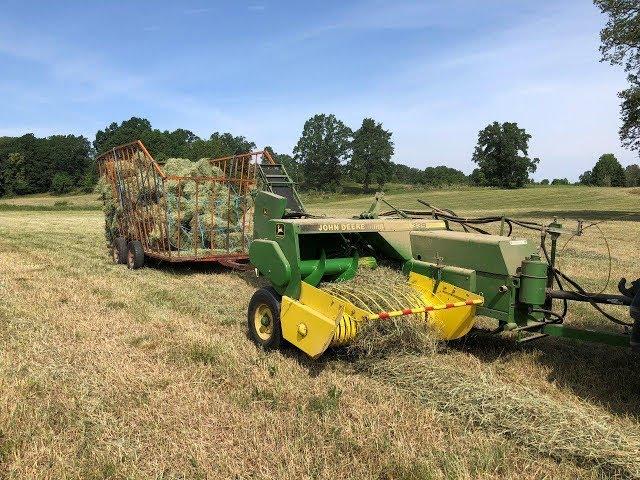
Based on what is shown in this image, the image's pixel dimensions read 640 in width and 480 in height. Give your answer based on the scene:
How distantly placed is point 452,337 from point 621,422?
5.26 feet

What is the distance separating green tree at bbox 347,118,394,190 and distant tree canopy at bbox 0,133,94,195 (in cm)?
4475

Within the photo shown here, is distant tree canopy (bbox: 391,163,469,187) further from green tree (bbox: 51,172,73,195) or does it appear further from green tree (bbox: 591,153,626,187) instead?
green tree (bbox: 51,172,73,195)

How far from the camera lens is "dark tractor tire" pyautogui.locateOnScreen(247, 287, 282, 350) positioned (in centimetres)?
503

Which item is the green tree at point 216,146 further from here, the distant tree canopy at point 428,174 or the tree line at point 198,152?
the distant tree canopy at point 428,174

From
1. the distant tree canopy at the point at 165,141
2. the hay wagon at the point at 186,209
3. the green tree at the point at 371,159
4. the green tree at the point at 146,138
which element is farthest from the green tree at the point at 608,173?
the hay wagon at the point at 186,209

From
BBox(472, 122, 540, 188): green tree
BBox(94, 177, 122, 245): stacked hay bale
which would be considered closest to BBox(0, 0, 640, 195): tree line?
BBox(472, 122, 540, 188): green tree

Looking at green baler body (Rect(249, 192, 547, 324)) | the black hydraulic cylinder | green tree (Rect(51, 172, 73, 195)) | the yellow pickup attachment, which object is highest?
green tree (Rect(51, 172, 73, 195))

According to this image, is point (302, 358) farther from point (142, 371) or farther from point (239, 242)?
point (239, 242)

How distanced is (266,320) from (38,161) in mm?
Answer: 94876

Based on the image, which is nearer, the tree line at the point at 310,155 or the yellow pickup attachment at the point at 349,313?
the yellow pickup attachment at the point at 349,313

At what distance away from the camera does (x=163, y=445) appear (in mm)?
3252

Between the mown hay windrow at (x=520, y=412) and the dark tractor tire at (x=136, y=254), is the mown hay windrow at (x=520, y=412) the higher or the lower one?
the lower one

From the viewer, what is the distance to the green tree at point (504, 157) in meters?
81.1

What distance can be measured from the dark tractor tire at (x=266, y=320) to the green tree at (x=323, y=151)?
85167mm
